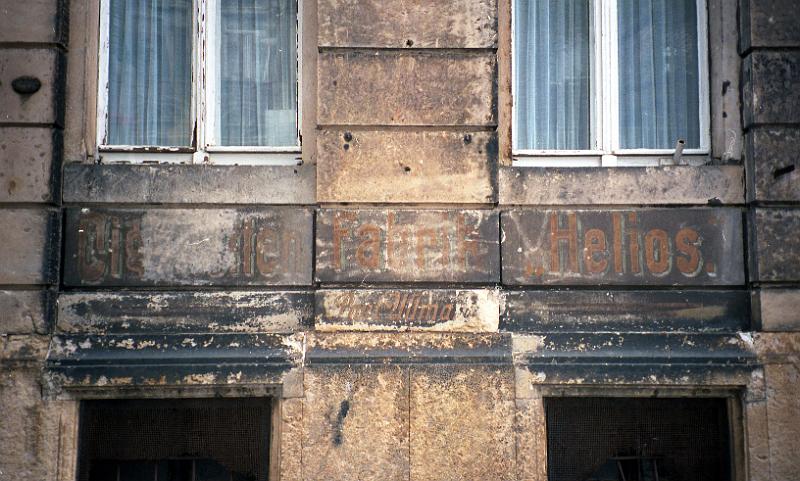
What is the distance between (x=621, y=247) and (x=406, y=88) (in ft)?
5.92

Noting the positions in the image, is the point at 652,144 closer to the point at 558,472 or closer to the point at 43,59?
the point at 558,472

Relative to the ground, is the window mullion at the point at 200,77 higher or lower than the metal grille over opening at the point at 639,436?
higher

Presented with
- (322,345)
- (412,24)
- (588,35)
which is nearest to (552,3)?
(588,35)

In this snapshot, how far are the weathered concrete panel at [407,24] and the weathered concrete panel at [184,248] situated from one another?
1.26 m

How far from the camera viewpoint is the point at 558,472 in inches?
200

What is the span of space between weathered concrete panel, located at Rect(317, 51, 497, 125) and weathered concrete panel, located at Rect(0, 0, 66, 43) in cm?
184

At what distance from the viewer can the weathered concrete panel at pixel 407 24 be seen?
4.96 m

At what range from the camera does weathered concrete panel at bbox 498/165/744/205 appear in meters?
4.98

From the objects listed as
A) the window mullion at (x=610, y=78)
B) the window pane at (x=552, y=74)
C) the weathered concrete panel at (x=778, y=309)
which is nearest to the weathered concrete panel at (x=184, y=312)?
the window pane at (x=552, y=74)

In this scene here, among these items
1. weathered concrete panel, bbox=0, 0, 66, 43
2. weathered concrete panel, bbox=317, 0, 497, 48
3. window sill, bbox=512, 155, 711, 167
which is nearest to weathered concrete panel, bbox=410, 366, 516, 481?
window sill, bbox=512, 155, 711, 167

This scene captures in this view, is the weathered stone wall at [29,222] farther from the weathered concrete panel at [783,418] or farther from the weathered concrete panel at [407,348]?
the weathered concrete panel at [783,418]

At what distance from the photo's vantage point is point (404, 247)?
4.86 m

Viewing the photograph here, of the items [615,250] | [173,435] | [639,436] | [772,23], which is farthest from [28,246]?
[772,23]

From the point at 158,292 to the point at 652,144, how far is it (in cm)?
361
